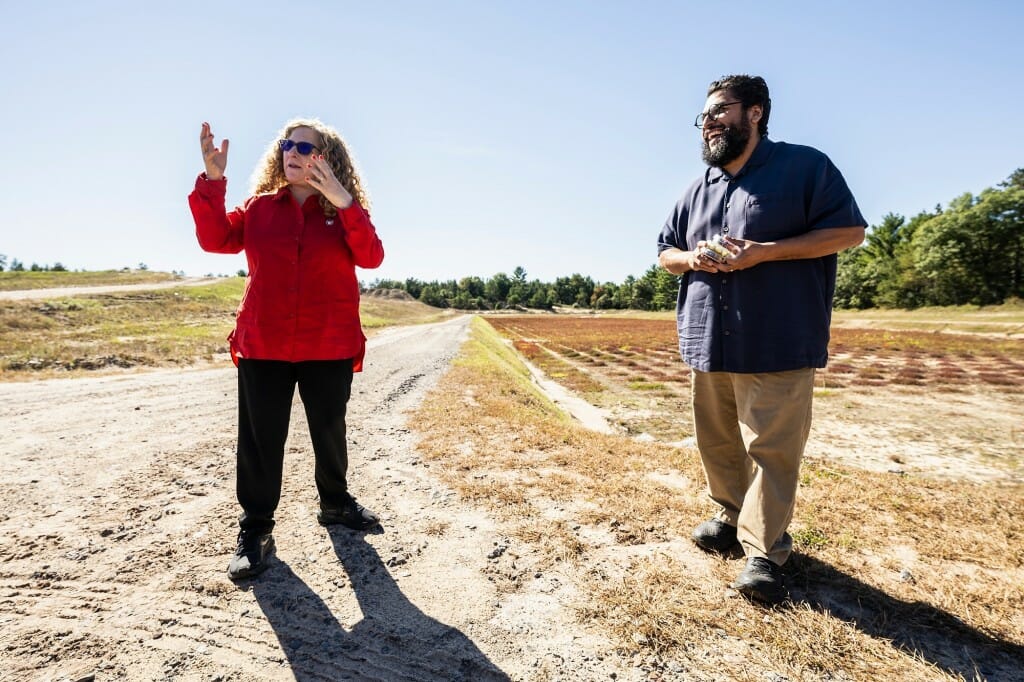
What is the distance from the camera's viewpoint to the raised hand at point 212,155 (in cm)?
254

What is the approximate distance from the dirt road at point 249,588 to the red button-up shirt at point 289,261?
4.02ft

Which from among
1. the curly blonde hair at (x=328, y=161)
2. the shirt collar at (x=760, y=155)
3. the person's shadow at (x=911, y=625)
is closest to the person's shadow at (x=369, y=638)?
the person's shadow at (x=911, y=625)

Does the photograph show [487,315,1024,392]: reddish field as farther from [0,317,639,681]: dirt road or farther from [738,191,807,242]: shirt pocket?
[738,191,807,242]: shirt pocket

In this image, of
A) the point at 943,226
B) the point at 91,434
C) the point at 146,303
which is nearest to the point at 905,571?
the point at 91,434

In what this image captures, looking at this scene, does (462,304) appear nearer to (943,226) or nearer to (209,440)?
(943,226)

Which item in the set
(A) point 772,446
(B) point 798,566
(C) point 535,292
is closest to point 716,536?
(B) point 798,566

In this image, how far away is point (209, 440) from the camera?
16.8 feet

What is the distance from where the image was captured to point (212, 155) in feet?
8.36

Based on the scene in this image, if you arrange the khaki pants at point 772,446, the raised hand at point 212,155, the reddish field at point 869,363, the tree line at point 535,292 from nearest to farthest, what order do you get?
the khaki pants at point 772,446 < the raised hand at point 212,155 < the reddish field at point 869,363 < the tree line at point 535,292

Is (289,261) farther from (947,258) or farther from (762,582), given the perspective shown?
(947,258)

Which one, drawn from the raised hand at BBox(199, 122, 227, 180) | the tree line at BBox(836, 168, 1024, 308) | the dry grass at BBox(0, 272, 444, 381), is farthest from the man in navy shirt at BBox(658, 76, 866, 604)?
the tree line at BBox(836, 168, 1024, 308)

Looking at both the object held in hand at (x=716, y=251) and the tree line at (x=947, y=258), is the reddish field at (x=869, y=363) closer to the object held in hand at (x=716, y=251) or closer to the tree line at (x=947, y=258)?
the object held in hand at (x=716, y=251)

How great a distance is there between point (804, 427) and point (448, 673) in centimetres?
205

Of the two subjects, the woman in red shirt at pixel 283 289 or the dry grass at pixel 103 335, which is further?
the dry grass at pixel 103 335
